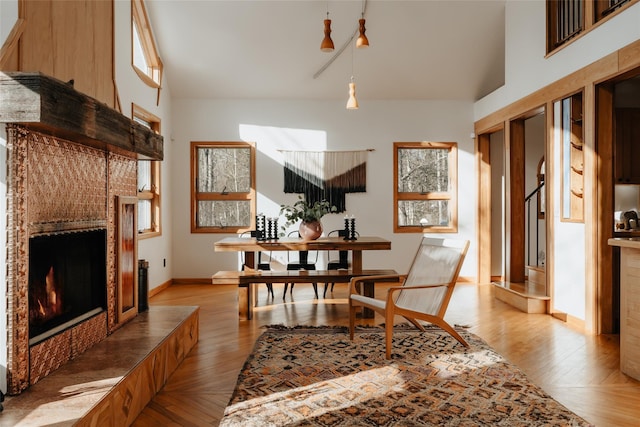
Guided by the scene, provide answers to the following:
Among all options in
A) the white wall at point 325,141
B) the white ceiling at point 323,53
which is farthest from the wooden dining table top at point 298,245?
the white ceiling at point 323,53

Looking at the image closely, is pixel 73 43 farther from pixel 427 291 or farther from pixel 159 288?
pixel 159 288

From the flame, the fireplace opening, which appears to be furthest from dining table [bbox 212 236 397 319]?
the flame

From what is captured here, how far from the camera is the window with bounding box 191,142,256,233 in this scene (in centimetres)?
825

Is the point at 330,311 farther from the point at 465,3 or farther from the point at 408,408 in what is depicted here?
the point at 465,3

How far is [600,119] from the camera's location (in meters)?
4.87

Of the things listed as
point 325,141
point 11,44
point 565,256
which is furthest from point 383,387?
point 325,141

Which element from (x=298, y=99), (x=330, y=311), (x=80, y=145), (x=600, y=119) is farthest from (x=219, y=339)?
(x=298, y=99)

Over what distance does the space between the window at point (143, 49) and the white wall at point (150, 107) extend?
0.13 meters

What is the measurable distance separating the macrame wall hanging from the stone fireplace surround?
4.53 m

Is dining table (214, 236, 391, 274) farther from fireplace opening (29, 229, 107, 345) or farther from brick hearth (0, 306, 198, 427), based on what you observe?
fireplace opening (29, 229, 107, 345)

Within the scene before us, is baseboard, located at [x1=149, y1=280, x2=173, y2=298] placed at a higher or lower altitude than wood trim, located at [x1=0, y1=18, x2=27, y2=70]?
lower

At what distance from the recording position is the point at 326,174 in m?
8.31

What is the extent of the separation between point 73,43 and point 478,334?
162 inches

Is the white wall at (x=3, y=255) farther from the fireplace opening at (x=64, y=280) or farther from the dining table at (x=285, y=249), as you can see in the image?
the dining table at (x=285, y=249)
